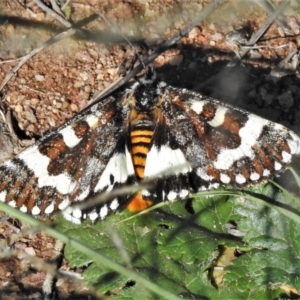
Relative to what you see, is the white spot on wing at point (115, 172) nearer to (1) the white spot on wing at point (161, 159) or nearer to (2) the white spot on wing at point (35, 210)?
(1) the white spot on wing at point (161, 159)

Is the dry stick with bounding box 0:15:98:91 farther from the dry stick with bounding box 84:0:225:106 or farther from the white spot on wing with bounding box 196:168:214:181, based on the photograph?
the white spot on wing with bounding box 196:168:214:181

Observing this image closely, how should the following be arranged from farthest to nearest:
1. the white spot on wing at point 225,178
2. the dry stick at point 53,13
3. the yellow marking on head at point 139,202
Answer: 1. the dry stick at point 53,13
2. the yellow marking on head at point 139,202
3. the white spot on wing at point 225,178

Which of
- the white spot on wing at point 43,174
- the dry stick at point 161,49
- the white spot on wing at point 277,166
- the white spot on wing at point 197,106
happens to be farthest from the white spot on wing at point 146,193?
the dry stick at point 161,49

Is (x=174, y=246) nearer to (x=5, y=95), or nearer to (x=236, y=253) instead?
(x=236, y=253)

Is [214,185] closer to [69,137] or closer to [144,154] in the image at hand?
[144,154]

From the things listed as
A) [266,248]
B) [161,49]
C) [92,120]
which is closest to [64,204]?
[92,120]
